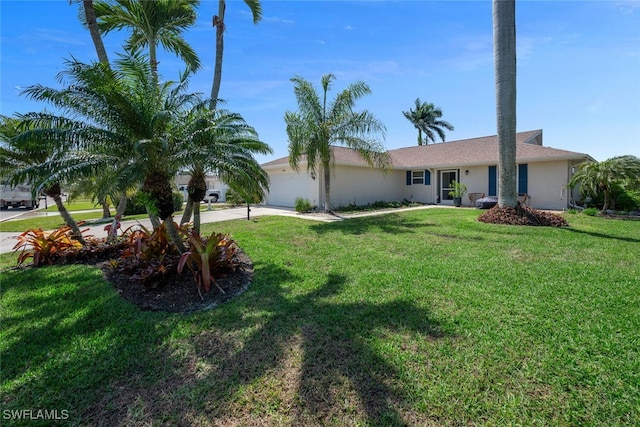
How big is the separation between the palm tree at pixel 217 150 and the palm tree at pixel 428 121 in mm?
37197

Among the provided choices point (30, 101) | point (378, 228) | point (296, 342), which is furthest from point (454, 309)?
point (30, 101)

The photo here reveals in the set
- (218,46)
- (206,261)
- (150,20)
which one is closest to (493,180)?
(218,46)

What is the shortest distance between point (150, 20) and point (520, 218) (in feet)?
46.0

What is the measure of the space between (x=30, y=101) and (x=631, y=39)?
15960 millimetres

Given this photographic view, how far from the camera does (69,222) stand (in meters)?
8.05

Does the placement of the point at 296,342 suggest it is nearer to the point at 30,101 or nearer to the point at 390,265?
the point at 390,265

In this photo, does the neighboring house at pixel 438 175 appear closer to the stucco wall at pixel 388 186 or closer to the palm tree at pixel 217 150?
the stucco wall at pixel 388 186

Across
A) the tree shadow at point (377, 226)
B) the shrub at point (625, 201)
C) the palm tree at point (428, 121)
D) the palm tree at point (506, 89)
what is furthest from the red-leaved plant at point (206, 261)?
the palm tree at point (428, 121)

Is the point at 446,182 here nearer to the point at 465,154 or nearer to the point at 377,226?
the point at 465,154

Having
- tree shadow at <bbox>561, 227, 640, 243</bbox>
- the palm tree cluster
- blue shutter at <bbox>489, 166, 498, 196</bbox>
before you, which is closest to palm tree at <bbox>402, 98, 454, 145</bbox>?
blue shutter at <bbox>489, 166, 498, 196</bbox>

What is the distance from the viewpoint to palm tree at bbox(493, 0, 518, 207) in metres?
11.0
